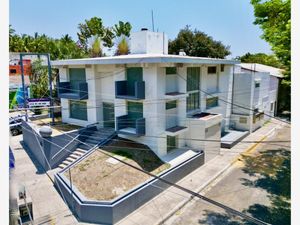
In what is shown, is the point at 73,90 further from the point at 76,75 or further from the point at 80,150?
the point at 80,150

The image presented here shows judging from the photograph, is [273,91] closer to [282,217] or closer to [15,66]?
[282,217]

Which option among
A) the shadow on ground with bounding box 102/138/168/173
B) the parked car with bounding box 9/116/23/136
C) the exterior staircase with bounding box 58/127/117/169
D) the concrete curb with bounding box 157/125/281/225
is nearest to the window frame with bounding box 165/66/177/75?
the shadow on ground with bounding box 102/138/168/173

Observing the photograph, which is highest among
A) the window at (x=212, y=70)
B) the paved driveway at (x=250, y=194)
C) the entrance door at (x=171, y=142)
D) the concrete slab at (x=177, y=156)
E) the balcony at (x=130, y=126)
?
the window at (x=212, y=70)

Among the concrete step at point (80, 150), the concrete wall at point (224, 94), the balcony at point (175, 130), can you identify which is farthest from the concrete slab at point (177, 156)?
the concrete step at point (80, 150)

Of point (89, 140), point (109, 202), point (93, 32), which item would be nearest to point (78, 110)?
point (89, 140)

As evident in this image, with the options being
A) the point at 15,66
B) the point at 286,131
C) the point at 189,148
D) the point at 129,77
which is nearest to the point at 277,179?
the point at 189,148

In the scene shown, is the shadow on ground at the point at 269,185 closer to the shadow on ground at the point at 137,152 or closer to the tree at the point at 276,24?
the shadow on ground at the point at 137,152
